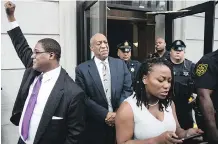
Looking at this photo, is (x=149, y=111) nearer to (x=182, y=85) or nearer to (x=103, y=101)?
(x=103, y=101)

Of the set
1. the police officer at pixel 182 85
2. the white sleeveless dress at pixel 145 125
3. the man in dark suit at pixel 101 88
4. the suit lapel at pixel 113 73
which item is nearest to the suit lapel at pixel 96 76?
the man in dark suit at pixel 101 88

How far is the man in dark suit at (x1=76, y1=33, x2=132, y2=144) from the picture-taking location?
279cm

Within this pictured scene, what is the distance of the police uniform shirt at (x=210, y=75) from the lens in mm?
2305

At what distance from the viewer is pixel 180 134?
178 centimetres

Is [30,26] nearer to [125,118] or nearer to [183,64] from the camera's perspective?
[183,64]

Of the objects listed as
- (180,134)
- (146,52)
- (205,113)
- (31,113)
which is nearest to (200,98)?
(205,113)

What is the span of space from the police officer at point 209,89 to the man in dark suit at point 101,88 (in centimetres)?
84

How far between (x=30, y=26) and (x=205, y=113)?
114 inches

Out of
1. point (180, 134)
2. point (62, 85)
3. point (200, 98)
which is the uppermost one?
point (62, 85)

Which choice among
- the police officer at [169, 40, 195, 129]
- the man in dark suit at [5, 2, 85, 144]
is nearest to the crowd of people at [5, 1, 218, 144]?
the man in dark suit at [5, 2, 85, 144]

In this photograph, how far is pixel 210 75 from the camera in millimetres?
2312

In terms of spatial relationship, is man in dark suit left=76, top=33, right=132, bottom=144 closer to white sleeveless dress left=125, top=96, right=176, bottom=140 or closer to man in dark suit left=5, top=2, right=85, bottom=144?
man in dark suit left=5, top=2, right=85, bottom=144

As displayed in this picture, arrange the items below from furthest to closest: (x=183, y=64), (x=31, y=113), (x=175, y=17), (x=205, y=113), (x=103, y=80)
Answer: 1. (x=175, y=17)
2. (x=183, y=64)
3. (x=103, y=80)
4. (x=205, y=113)
5. (x=31, y=113)

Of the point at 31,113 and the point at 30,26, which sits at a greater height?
the point at 30,26
